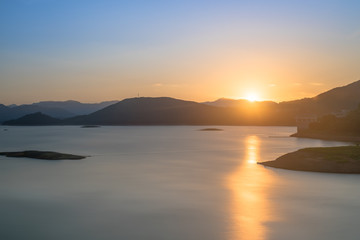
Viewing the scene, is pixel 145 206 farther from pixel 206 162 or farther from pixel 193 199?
pixel 206 162

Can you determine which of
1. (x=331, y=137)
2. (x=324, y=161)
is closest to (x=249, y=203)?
(x=324, y=161)

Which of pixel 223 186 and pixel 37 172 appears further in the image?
pixel 37 172

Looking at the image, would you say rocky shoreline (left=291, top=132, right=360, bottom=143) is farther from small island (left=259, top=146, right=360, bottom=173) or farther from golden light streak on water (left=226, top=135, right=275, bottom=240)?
golden light streak on water (left=226, top=135, right=275, bottom=240)

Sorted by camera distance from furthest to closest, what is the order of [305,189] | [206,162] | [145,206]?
1. [206,162]
2. [305,189]
3. [145,206]

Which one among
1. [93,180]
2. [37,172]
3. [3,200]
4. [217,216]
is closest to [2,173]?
[37,172]

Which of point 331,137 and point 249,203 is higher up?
point 331,137

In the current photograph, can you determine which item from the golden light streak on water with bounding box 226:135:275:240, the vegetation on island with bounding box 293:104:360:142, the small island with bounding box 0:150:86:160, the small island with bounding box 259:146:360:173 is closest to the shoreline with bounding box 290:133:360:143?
the vegetation on island with bounding box 293:104:360:142

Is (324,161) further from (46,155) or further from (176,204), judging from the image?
(46,155)

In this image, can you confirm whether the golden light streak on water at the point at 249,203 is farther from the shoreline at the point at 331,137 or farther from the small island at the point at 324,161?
the shoreline at the point at 331,137

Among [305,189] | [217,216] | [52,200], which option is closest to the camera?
[217,216]
